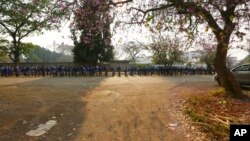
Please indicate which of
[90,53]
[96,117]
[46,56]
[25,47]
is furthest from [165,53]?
[46,56]

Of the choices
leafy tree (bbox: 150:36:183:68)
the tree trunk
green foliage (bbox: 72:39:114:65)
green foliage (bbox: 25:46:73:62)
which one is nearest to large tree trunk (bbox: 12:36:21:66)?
the tree trunk

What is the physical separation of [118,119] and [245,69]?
35.0ft

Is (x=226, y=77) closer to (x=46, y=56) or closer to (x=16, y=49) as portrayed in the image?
(x=16, y=49)

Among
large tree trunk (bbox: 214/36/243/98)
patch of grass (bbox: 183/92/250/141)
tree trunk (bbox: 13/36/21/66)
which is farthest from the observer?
tree trunk (bbox: 13/36/21/66)

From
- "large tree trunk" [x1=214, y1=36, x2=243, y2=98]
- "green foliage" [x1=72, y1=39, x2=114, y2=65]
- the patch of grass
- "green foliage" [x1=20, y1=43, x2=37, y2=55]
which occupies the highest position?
"green foliage" [x1=20, y1=43, x2=37, y2=55]

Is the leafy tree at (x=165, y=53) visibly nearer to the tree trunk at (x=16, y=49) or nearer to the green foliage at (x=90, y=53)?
the green foliage at (x=90, y=53)

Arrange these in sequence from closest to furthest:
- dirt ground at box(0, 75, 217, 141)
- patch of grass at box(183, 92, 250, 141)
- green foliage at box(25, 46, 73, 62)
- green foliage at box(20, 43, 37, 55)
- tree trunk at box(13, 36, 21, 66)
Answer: dirt ground at box(0, 75, 217, 141) → patch of grass at box(183, 92, 250, 141) → tree trunk at box(13, 36, 21, 66) → green foliage at box(20, 43, 37, 55) → green foliage at box(25, 46, 73, 62)

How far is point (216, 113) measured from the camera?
1298cm

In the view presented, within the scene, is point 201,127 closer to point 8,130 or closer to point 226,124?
point 226,124

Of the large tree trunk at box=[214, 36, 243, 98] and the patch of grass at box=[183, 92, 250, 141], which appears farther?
the large tree trunk at box=[214, 36, 243, 98]

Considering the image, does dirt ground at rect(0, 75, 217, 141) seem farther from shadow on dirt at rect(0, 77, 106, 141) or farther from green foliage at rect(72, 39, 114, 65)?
green foliage at rect(72, 39, 114, 65)

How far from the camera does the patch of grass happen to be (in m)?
10.8

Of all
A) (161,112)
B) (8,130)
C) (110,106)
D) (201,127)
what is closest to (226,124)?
A: (201,127)

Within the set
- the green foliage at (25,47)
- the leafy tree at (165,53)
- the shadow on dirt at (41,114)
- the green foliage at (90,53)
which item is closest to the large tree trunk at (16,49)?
the green foliage at (25,47)
